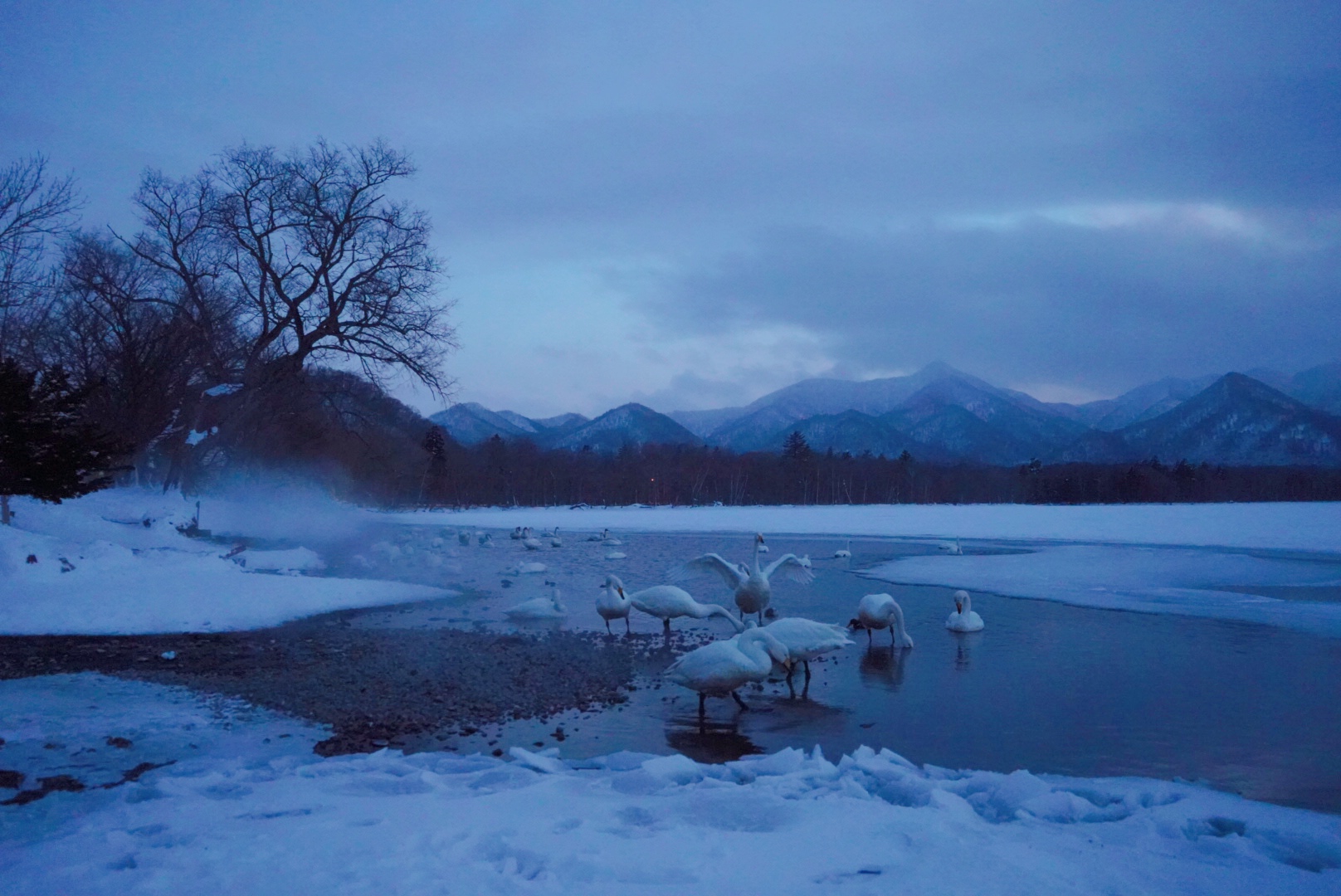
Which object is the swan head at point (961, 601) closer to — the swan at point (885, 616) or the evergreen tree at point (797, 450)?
the swan at point (885, 616)

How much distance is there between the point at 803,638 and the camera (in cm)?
898

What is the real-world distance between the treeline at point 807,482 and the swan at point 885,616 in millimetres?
66675

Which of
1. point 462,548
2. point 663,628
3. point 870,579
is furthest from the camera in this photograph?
point 462,548

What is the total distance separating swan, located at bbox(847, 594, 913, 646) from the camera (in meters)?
11.6

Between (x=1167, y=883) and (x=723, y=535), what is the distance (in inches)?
1387

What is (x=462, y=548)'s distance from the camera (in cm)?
2994

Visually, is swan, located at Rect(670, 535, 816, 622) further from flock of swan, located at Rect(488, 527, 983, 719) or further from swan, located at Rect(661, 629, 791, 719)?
swan, located at Rect(661, 629, 791, 719)

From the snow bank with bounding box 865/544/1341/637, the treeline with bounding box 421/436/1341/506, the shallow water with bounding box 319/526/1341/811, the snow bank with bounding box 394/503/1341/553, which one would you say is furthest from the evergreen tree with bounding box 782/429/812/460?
the shallow water with bounding box 319/526/1341/811

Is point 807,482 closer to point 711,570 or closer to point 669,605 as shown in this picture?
point 711,570

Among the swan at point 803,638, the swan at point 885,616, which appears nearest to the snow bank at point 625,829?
the swan at point 803,638

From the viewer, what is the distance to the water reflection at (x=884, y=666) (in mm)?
9523

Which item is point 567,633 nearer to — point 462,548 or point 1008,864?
point 1008,864

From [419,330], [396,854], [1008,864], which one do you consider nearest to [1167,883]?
[1008,864]

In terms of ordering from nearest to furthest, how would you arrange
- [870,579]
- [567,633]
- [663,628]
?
[567,633], [663,628], [870,579]
